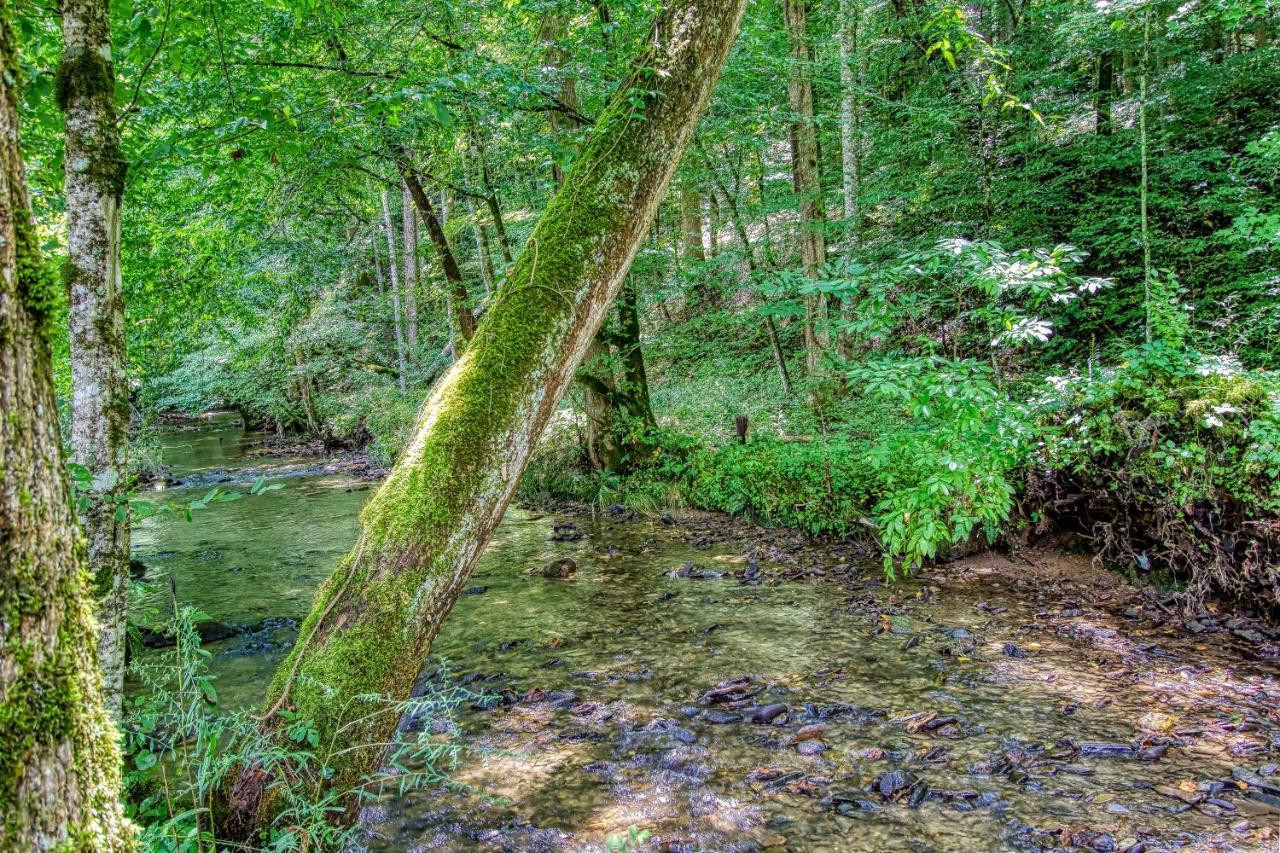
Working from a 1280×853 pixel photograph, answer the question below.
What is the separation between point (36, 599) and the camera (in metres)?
1.12

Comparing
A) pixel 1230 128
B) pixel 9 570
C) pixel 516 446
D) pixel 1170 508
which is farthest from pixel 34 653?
pixel 1230 128

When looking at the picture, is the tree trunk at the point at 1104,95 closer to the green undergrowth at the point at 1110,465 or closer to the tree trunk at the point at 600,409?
the green undergrowth at the point at 1110,465

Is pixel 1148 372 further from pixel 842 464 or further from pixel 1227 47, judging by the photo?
pixel 1227 47

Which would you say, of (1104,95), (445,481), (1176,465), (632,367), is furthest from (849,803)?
(1104,95)

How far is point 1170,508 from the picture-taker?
5328 millimetres

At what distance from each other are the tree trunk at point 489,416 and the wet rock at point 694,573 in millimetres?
4723

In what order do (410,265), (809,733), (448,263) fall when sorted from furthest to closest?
(410,265) < (448,263) < (809,733)

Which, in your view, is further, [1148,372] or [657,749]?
[1148,372]

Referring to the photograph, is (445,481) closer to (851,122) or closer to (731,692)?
(731,692)

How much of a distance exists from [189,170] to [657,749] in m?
7.27

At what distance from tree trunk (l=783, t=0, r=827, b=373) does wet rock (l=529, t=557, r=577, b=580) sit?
509cm

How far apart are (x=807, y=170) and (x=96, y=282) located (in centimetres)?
1015

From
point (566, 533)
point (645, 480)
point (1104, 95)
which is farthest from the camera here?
point (1104, 95)

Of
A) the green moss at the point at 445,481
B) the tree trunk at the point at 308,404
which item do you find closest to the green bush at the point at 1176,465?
the green moss at the point at 445,481
